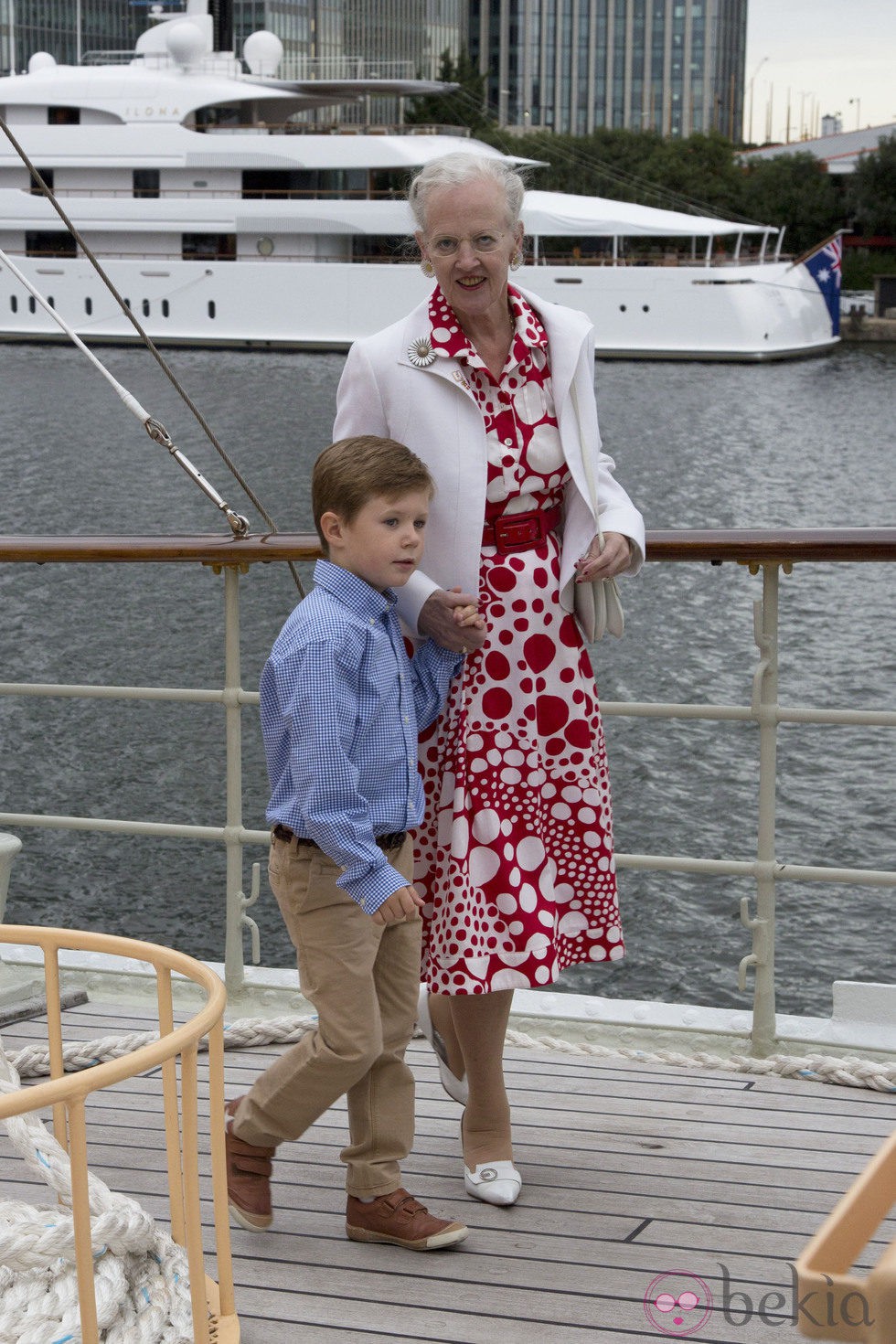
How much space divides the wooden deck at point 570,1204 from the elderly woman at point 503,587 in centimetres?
13

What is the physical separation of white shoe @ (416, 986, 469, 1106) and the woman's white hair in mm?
974

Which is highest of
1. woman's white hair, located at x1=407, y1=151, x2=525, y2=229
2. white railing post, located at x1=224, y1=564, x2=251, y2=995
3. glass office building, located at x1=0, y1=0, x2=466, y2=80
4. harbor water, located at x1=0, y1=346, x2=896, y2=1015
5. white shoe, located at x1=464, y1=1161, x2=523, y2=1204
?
glass office building, located at x1=0, y1=0, x2=466, y2=80

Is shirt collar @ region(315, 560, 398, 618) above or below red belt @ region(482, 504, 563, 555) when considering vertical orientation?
below

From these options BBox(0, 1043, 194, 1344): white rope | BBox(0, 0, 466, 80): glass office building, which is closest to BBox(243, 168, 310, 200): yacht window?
BBox(0, 0, 466, 80): glass office building

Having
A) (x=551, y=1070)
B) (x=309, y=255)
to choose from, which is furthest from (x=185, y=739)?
(x=309, y=255)

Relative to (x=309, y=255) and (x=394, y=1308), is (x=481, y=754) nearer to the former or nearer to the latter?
(x=394, y=1308)

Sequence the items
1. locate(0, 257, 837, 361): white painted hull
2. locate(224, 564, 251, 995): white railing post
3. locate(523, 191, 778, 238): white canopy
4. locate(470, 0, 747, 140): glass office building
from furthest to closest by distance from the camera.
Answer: locate(470, 0, 747, 140): glass office building
locate(523, 191, 778, 238): white canopy
locate(0, 257, 837, 361): white painted hull
locate(224, 564, 251, 995): white railing post

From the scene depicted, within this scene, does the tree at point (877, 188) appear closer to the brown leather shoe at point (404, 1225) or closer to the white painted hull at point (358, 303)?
the white painted hull at point (358, 303)

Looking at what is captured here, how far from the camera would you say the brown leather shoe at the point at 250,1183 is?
6.07 feet

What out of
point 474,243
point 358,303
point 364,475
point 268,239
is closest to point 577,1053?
point 364,475

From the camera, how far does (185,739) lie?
10617mm

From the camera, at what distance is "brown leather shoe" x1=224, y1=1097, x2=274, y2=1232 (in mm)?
1849

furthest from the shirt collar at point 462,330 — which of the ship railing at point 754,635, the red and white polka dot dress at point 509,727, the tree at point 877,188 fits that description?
the tree at point 877,188

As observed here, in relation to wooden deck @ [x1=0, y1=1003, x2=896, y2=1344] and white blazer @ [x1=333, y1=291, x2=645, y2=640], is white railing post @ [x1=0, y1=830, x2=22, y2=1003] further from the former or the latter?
white blazer @ [x1=333, y1=291, x2=645, y2=640]
